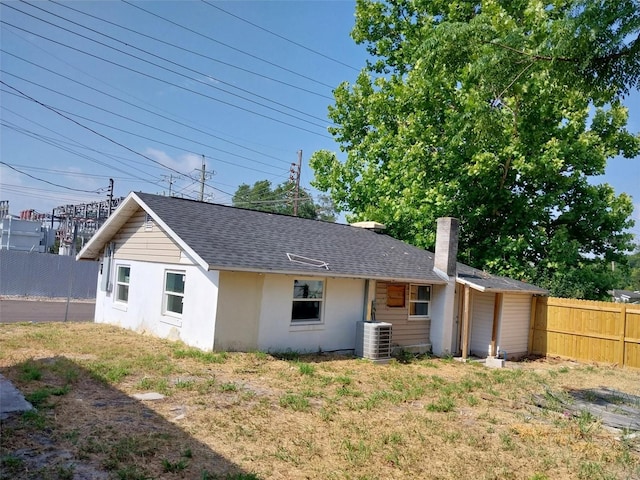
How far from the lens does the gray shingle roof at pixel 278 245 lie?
11.2 metres

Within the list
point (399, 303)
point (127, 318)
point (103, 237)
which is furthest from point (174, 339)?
point (399, 303)

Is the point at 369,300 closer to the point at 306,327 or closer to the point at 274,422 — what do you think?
the point at 306,327

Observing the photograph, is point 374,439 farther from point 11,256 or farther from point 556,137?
point 11,256

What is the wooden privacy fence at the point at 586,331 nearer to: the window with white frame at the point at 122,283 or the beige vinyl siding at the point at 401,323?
the beige vinyl siding at the point at 401,323

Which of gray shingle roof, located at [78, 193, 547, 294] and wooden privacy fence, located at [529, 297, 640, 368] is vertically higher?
gray shingle roof, located at [78, 193, 547, 294]

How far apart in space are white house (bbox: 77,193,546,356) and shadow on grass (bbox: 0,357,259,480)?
12.8ft

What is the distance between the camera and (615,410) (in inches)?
360

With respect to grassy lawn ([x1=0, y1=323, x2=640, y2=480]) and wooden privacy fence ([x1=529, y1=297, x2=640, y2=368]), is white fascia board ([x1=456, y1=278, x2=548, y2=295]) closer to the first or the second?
wooden privacy fence ([x1=529, y1=297, x2=640, y2=368])

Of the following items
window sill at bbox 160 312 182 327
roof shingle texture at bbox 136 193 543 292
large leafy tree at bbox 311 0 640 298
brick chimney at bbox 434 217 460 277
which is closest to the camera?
roof shingle texture at bbox 136 193 543 292

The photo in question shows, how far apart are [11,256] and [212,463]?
82.7ft

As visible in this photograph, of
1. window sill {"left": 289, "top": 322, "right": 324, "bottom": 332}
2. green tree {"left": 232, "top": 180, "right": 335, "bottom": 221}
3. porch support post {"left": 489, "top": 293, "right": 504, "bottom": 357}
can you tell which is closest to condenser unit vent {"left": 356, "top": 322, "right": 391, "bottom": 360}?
window sill {"left": 289, "top": 322, "right": 324, "bottom": 332}

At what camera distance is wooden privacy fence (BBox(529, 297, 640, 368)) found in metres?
14.8

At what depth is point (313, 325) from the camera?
1256 cm

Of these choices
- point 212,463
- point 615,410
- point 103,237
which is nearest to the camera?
point 212,463
